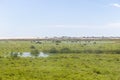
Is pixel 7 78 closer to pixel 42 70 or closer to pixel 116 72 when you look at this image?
pixel 42 70

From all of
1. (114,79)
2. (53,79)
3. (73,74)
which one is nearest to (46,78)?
(53,79)

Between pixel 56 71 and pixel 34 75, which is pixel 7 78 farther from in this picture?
pixel 56 71

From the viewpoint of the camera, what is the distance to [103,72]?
1289 inches

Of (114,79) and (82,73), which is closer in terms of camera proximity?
(114,79)

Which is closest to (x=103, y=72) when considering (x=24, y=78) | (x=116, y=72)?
(x=116, y=72)

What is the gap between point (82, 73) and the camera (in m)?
31.9

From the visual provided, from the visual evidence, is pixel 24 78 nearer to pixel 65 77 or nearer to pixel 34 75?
pixel 34 75

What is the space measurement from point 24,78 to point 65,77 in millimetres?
4510

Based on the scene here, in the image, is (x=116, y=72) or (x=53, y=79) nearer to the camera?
(x=53, y=79)

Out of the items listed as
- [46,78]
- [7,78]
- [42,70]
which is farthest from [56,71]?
[7,78]

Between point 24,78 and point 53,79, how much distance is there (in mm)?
3118

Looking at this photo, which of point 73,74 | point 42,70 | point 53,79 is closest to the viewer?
point 53,79

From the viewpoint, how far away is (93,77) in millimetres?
29703

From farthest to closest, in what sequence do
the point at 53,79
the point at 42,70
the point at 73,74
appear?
the point at 42,70, the point at 73,74, the point at 53,79
